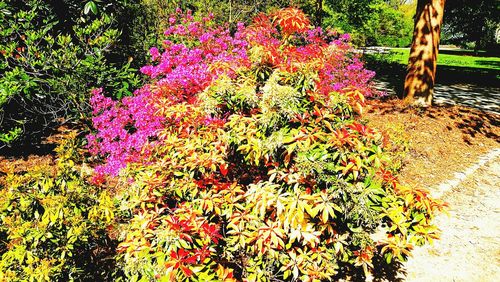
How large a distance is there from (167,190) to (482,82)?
48.4ft

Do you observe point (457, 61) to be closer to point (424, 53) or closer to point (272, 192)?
point (424, 53)

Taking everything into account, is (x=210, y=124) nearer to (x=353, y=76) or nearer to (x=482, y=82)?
(x=353, y=76)

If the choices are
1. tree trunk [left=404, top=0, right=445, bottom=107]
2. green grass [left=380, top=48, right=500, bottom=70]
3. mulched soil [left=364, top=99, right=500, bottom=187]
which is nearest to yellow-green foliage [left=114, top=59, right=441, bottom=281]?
mulched soil [left=364, top=99, right=500, bottom=187]

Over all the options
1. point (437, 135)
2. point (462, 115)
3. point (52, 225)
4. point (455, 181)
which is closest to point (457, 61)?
point (462, 115)

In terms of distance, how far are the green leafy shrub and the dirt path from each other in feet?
10.6

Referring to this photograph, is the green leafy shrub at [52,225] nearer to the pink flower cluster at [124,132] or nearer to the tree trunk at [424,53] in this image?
the pink flower cluster at [124,132]

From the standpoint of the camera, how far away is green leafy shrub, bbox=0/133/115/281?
7.09ft

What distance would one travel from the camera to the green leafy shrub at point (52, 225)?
A: 2.16m

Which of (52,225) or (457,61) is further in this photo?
(457,61)

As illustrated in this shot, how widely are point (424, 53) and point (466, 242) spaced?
4741mm

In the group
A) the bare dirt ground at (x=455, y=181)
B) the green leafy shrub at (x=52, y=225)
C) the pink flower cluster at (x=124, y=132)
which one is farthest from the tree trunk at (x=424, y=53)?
the green leafy shrub at (x=52, y=225)

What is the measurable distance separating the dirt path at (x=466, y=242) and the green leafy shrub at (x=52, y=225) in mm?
3232

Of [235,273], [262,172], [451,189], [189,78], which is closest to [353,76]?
[451,189]

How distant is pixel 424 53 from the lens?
722 cm
